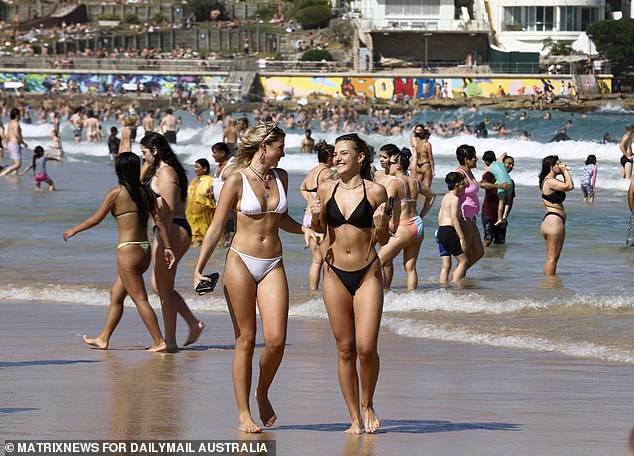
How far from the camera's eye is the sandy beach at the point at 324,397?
5844 millimetres

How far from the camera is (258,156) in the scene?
20.1 feet

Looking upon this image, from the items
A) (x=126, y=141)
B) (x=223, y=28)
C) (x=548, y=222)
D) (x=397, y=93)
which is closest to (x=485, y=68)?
(x=397, y=93)

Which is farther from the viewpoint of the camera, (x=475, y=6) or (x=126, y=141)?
(x=475, y=6)

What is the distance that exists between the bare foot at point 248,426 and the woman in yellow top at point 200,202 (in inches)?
305

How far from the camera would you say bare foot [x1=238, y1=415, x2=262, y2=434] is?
5.90 metres

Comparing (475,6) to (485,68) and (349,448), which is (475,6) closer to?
(485,68)

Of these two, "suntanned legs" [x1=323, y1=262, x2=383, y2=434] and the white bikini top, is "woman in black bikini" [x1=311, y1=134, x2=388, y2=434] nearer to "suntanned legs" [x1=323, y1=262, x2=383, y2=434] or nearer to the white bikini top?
"suntanned legs" [x1=323, y1=262, x2=383, y2=434]

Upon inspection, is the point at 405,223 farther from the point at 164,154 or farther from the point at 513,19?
the point at 513,19

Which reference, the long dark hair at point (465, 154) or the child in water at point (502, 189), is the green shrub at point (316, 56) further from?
the long dark hair at point (465, 154)

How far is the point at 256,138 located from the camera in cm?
613

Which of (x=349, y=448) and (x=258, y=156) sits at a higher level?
(x=258, y=156)

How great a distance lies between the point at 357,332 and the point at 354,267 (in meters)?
0.32

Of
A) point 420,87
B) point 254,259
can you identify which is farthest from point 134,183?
point 420,87

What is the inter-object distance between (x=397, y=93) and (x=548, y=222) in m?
59.4
